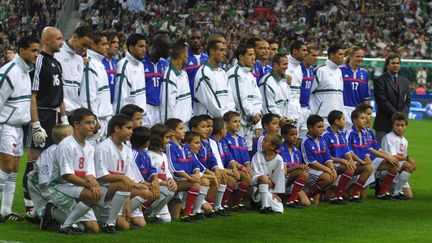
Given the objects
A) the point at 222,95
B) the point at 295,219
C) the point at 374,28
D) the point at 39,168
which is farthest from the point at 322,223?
the point at 374,28

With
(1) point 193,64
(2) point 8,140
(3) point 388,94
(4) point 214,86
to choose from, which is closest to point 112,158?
(2) point 8,140

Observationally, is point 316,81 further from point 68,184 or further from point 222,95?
point 68,184

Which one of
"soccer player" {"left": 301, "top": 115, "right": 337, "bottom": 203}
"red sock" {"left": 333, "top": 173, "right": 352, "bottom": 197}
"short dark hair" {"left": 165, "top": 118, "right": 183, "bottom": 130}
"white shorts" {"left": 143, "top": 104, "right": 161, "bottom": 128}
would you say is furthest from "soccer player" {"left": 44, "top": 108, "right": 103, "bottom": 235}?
"red sock" {"left": 333, "top": 173, "right": 352, "bottom": 197}

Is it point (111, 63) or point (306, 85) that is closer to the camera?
point (111, 63)

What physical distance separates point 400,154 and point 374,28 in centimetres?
2340

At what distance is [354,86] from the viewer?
48.3ft

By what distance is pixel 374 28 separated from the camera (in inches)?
1437

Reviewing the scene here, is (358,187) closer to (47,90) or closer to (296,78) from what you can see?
(296,78)

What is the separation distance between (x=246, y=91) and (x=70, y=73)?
108 inches

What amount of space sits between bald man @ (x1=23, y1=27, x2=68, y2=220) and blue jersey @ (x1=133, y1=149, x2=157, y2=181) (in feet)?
2.91

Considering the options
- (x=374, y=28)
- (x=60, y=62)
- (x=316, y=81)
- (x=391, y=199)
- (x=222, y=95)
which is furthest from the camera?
(x=374, y=28)

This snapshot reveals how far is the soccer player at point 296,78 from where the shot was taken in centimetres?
1387

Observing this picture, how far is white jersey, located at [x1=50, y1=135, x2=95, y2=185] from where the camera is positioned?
32.0 feet

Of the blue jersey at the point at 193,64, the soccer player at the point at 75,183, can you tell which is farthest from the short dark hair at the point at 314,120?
the soccer player at the point at 75,183
